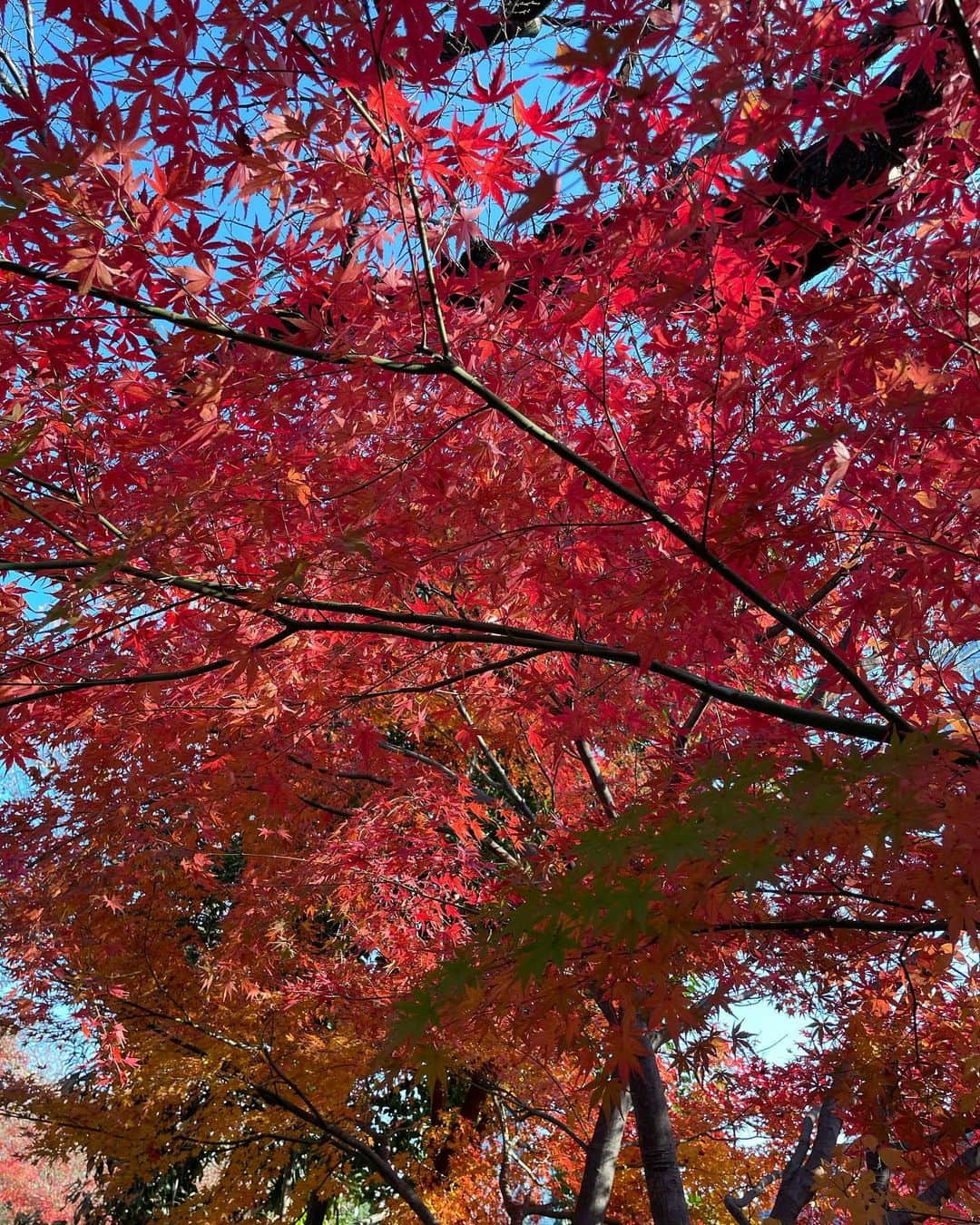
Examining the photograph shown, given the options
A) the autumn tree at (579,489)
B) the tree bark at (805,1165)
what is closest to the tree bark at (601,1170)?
the autumn tree at (579,489)

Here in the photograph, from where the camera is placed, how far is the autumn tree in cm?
214

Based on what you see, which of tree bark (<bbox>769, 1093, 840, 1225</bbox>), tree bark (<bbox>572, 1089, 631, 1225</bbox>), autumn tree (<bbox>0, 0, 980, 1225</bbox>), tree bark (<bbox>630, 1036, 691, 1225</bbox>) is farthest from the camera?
tree bark (<bbox>572, 1089, 631, 1225</bbox>)

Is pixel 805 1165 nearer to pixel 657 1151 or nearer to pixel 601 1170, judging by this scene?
pixel 657 1151

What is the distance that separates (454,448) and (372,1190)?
11.0 meters

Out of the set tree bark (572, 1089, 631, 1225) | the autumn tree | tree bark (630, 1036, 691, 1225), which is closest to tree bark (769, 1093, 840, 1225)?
the autumn tree

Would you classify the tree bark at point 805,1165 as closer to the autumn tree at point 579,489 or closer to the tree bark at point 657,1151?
the autumn tree at point 579,489

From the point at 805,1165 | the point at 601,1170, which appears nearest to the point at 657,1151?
the point at 601,1170

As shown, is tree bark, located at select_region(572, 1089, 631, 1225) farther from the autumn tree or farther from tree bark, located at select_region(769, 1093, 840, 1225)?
tree bark, located at select_region(769, 1093, 840, 1225)

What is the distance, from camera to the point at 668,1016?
2.47m

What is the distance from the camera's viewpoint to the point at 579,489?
3.12m

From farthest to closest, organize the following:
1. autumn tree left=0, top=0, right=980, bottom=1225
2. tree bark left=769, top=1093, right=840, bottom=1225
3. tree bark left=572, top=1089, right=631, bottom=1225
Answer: tree bark left=572, top=1089, right=631, bottom=1225 → tree bark left=769, top=1093, right=840, bottom=1225 → autumn tree left=0, top=0, right=980, bottom=1225

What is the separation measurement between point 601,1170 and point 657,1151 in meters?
1.09

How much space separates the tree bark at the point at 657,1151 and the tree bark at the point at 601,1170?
0.66 meters

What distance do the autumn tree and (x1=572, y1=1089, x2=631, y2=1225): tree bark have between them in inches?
1.3
